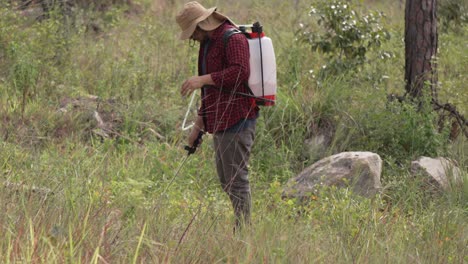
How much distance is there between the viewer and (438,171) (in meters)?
8.18

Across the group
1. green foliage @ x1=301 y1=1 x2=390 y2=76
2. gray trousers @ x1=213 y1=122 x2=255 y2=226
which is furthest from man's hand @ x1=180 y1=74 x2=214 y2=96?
green foliage @ x1=301 y1=1 x2=390 y2=76

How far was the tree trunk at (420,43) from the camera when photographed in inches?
394

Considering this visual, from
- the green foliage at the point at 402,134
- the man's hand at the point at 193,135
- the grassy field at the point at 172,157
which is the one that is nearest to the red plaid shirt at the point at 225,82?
the man's hand at the point at 193,135

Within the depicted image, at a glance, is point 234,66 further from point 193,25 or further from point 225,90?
point 193,25

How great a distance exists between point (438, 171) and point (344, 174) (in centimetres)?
88

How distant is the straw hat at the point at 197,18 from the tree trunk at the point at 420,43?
415 cm

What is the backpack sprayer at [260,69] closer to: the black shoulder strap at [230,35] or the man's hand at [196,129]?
the black shoulder strap at [230,35]

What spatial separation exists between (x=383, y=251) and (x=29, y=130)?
15.2ft

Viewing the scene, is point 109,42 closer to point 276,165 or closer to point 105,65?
point 105,65

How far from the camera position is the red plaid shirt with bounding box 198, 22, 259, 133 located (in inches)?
243

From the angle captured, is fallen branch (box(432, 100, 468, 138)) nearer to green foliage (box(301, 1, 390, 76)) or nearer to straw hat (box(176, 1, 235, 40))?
green foliage (box(301, 1, 390, 76))

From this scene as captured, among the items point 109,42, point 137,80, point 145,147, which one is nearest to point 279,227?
point 145,147

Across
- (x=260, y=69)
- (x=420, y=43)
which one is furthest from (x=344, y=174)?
(x=420, y=43)

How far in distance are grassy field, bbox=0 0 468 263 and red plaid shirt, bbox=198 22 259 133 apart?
1.91 ft
